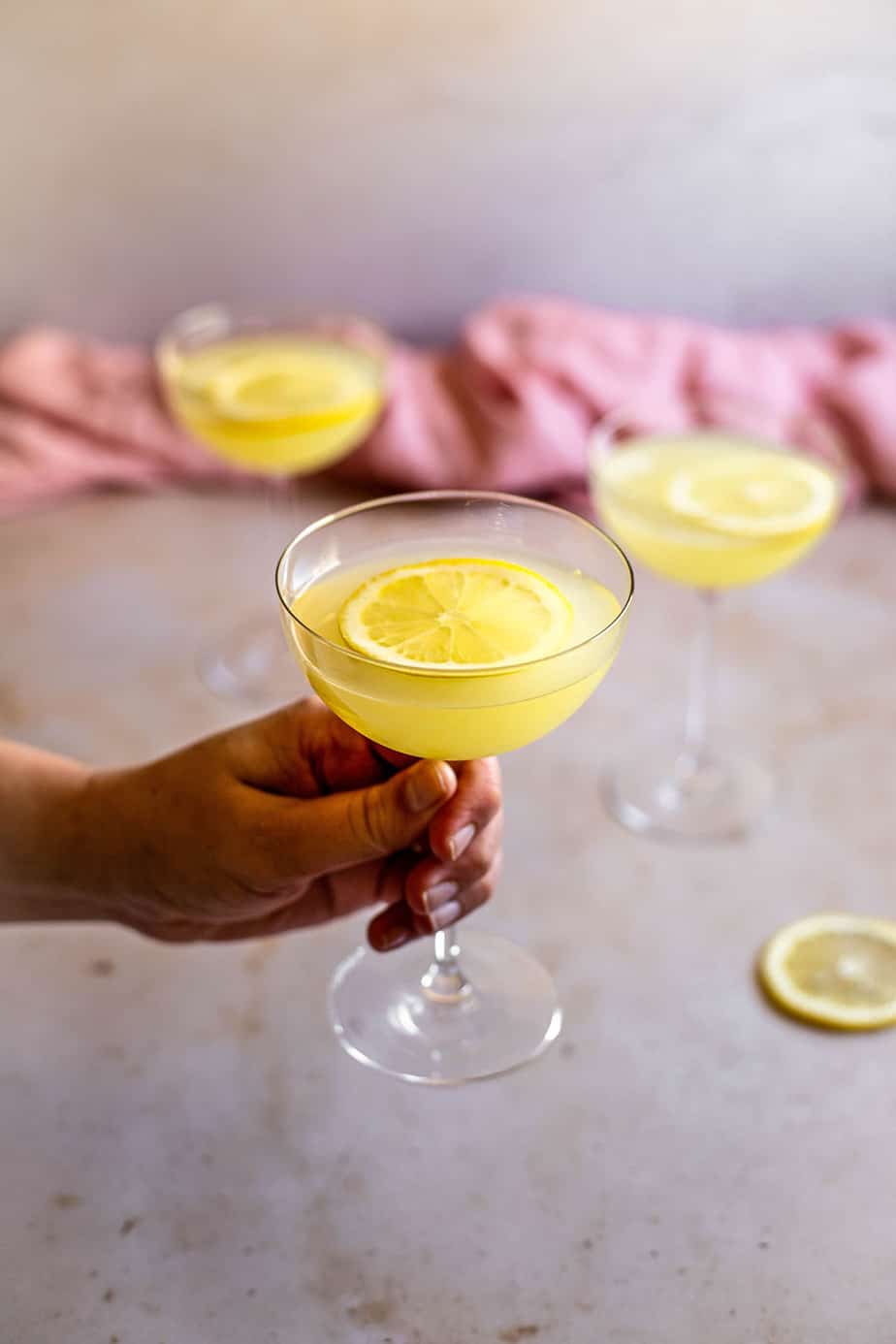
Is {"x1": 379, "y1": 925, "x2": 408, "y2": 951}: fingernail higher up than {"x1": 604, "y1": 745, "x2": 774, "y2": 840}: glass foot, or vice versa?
{"x1": 379, "y1": 925, "x2": 408, "y2": 951}: fingernail

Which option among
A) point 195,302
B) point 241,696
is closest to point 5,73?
point 195,302

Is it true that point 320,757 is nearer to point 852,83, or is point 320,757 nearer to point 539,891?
point 539,891

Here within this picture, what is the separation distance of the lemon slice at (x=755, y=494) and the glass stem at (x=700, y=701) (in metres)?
0.12

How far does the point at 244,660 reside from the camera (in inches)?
68.7

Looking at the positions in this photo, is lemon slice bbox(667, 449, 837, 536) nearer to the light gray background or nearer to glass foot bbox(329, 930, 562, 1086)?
glass foot bbox(329, 930, 562, 1086)

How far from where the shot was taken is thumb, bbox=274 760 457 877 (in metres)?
1.02

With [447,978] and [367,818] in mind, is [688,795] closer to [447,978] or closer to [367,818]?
[447,978]

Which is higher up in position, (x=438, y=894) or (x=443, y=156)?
(x=443, y=156)

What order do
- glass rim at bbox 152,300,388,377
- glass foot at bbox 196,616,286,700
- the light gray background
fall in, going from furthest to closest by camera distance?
the light gray background → glass rim at bbox 152,300,388,377 → glass foot at bbox 196,616,286,700

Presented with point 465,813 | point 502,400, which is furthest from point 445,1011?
point 502,400

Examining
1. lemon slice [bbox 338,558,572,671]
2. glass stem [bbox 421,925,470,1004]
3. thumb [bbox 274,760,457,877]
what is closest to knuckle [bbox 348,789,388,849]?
thumb [bbox 274,760,457,877]

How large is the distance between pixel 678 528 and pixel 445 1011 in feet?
1.64

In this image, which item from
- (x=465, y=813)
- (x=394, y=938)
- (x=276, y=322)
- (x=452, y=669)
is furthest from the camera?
(x=276, y=322)

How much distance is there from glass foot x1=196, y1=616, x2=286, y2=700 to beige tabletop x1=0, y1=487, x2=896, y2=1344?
3.5 inches
